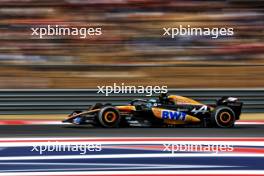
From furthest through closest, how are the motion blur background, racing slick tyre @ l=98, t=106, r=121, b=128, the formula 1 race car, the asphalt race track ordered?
the motion blur background < the formula 1 race car < racing slick tyre @ l=98, t=106, r=121, b=128 < the asphalt race track

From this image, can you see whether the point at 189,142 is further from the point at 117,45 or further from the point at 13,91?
the point at 117,45

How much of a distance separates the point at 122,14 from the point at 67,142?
709cm

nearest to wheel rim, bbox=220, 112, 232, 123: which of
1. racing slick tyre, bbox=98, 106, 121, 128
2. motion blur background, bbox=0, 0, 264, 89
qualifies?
racing slick tyre, bbox=98, 106, 121, 128

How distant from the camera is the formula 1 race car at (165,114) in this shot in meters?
9.12

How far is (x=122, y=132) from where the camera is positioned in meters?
8.61

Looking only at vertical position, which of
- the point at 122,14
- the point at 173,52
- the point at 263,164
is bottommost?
the point at 263,164

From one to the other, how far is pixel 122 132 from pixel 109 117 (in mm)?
480

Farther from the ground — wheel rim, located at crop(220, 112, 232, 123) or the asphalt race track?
wheel rim, located at crop(220, 112, 232, 123)

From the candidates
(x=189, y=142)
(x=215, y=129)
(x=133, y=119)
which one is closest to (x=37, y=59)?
(x=133, y=119)

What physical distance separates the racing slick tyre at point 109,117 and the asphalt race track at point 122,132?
138 mm

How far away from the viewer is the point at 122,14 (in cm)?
1427

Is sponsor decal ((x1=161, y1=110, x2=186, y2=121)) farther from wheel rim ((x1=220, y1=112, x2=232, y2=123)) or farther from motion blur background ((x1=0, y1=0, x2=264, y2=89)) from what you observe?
motion blur background ((x1=0, y1=0, x2=264, y2=89))

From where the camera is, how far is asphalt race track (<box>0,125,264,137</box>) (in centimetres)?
838

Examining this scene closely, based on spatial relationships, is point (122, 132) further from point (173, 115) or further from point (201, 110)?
point (201, 110)
